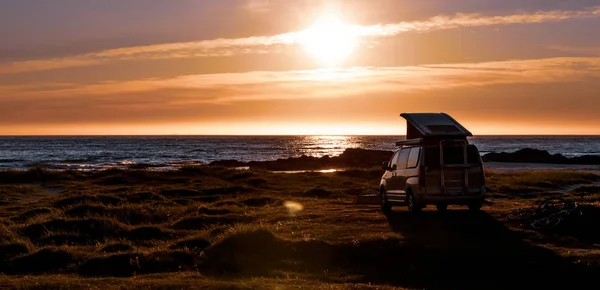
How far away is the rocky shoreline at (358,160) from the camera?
7538 centimetres

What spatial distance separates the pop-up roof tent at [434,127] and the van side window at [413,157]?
10.4 inches

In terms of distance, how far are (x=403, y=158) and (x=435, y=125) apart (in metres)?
2.11

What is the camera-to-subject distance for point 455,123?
19.8 m

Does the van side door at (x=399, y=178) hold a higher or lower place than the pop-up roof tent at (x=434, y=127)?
lower

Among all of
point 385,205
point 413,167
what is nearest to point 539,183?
point 385,205

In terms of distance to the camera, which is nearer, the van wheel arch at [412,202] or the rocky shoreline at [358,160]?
the van wheel arch at [412,202]

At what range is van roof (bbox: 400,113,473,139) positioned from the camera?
62.6 ft

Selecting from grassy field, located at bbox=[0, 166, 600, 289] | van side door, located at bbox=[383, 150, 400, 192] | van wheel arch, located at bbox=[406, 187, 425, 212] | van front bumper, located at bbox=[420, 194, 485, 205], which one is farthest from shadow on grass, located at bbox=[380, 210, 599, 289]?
van side door, located at bbox=[383, 150, 400, 192]

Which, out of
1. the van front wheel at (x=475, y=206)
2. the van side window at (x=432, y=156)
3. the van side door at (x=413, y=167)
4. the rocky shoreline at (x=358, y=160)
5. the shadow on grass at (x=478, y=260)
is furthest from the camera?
the rocky shoreline at (x=358, y=160)

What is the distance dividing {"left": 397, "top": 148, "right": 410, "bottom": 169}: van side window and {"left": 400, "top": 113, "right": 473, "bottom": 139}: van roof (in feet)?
2.05

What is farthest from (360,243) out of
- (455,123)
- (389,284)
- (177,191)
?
(177,191)

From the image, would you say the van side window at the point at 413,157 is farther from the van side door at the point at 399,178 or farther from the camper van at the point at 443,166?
the van side door at the point at 399,178

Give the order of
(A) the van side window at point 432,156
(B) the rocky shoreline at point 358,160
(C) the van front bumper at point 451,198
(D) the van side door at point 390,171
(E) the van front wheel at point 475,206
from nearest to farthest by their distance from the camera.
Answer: (C) the van front bumper at point 451,198 → (A) the van side window at point 432,156 → (E) the van front wheel at point 475,206 → (D) the van side door at point 390,171 → (B) the rocky shoreline at point 358,160

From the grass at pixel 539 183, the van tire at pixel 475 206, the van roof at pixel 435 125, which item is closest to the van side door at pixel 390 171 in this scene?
the van roof at pixel 435 125
